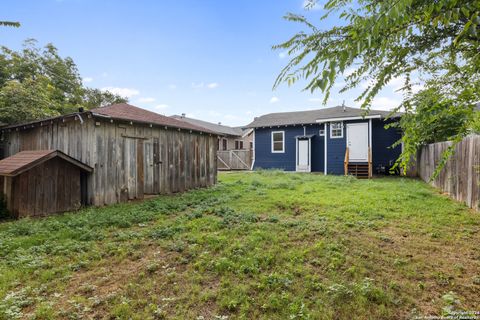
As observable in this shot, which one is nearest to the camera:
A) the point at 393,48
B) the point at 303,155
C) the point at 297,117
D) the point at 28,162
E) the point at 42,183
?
the point at 393,48

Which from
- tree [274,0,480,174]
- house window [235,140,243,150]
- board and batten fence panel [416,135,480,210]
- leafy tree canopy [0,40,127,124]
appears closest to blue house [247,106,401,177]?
board and batten fence panel [416,135,480,210]

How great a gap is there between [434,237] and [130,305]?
15.0 ft

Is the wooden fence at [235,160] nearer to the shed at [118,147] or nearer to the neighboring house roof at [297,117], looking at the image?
the neighboring house roof at [297,117]

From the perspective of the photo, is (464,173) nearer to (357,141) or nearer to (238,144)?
(357,141)

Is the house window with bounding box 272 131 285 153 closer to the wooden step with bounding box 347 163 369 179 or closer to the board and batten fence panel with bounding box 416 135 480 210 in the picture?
the wooden step with bounding box 347 163 369 179

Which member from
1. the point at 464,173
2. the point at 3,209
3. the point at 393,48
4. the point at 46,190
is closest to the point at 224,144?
the point at 46,190

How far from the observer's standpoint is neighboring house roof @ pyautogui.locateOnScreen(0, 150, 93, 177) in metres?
5.27

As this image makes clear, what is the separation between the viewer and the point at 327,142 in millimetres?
13930

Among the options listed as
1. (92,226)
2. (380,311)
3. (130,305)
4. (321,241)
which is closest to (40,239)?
(92,226)

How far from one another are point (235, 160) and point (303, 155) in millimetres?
5867

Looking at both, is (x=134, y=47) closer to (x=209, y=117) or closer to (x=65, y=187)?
(x=65, y=187)

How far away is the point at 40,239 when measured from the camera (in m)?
4.04

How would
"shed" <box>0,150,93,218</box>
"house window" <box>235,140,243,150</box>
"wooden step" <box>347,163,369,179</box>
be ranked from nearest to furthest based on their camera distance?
Answer: "shed" <box>0,150,93,218</box>
"wooden step" <box>347,163,369,179</box>
"house window" <box>235,140,243,150</box>

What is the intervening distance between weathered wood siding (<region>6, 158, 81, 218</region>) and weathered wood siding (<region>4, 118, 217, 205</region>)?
0.39 meters
